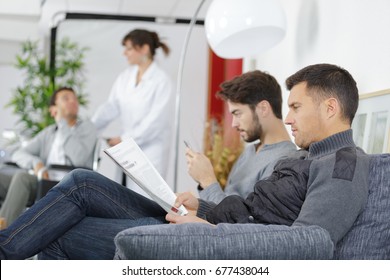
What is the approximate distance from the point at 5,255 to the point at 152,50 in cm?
339

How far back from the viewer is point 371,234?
183 centimetres

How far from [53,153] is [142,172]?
2.85 meters

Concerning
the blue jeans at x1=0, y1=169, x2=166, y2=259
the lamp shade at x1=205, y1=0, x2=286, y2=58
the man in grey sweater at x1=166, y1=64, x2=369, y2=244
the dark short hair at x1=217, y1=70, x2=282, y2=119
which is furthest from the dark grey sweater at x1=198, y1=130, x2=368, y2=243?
the lamp shade at x1=205, y1=0, x2=286, y2=58

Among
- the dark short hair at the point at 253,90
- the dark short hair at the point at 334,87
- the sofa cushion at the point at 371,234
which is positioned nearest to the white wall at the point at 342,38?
the dark short hair at the point at 253,90

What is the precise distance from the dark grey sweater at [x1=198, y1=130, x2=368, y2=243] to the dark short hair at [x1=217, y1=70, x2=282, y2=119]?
94cm

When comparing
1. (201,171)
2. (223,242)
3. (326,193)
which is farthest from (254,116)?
(223,242)

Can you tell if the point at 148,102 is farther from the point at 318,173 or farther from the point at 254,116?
the point at 318,173

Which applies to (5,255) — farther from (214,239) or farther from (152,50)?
(152,50)

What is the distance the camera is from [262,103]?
3.04m

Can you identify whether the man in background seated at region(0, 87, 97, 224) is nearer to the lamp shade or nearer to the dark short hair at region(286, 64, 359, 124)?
the lamp shade

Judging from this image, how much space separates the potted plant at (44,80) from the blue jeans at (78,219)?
4424 millimetres

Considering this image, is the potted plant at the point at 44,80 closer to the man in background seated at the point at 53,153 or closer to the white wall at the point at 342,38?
the man in background seated at the point at 53,153

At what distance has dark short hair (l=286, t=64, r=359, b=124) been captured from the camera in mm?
2115
